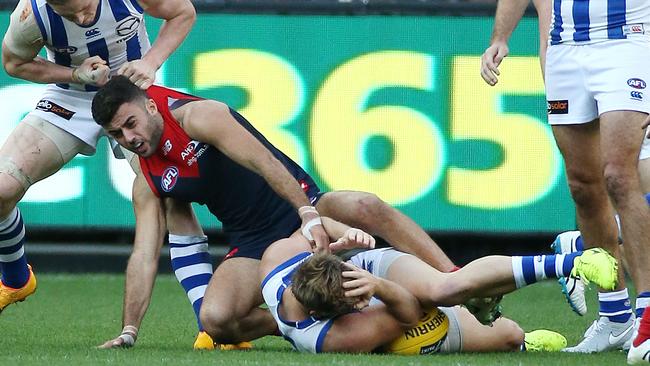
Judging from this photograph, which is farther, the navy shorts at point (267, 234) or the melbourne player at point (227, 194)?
the navy shorts at point (267, 234)

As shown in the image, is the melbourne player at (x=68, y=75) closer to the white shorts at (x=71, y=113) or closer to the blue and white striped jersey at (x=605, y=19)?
the white shorts at (x=71, y=113)

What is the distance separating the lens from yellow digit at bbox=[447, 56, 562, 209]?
33.8ft

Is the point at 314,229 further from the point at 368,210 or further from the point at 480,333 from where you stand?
the point at 480,333

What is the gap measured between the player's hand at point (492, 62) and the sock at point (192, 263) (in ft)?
5.36

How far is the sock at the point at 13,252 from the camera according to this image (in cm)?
772

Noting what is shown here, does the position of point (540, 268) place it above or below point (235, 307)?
above

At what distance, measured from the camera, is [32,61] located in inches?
297

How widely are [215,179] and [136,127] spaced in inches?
22.5

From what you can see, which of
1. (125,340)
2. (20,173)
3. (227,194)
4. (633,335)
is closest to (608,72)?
(633,335)

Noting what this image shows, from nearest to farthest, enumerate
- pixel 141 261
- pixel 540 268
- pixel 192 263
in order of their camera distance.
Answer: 1. pixel 540 268
2. pixel 141 261
3. pixel 192 263

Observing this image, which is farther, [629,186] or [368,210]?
[368,210]

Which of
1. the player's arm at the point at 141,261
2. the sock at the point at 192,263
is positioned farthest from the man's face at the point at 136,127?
the sock at the point at 192,263

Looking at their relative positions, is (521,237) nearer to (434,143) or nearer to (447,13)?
(434,143)

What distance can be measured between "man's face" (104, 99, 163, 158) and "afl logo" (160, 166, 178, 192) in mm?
197
